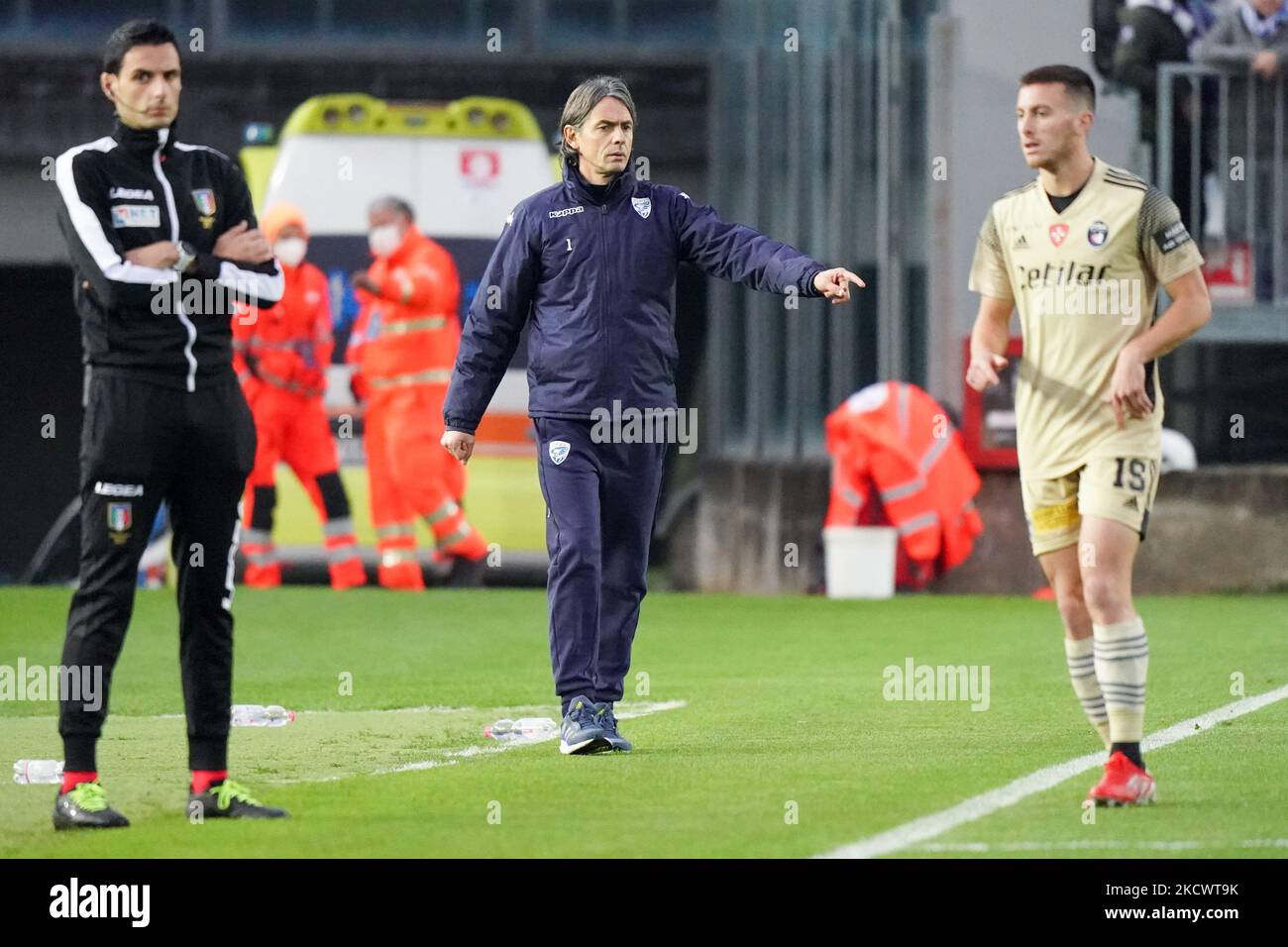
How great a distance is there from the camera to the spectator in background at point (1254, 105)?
58.7 ft

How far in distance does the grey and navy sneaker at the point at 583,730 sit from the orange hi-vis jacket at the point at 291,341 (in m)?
9.24

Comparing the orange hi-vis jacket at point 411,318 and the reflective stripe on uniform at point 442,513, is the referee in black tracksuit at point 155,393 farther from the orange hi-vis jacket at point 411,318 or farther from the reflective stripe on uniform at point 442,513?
the reflective stripe on uniform at point 442,513

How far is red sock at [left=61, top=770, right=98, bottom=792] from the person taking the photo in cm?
730

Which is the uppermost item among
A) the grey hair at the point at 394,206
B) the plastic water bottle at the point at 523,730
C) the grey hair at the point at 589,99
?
the grey hair at the point at 589,99

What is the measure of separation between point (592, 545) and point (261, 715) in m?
2.22

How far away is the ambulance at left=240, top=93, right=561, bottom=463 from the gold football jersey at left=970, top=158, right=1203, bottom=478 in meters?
10.8

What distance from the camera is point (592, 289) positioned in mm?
8891

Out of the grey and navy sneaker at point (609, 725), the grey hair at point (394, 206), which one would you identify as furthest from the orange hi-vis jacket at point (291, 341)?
the grey and navy sneaker at point (609, 725)

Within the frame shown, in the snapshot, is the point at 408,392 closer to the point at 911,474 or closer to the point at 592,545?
the point at 911,474

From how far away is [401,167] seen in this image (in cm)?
1861
